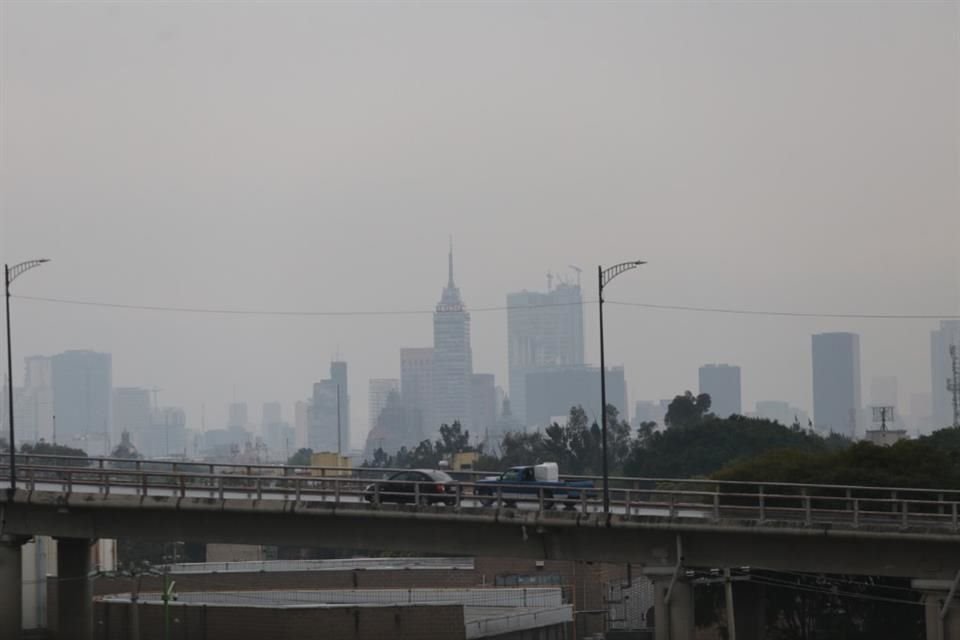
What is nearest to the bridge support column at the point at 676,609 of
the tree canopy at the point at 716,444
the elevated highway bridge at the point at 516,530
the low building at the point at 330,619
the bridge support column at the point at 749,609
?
the elevated highway bridge at the point at 516,530

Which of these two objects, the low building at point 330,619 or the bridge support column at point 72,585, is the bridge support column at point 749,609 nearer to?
the low building at point 330,619

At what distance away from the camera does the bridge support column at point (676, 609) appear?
198ft

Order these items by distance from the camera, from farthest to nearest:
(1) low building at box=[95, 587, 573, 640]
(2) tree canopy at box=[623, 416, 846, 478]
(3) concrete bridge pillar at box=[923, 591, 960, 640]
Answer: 1. (2) tree canopy at box=[623, 416, 846, 478]
2. (1) low building at box=[95, 587, 573, 640]
3. (3) concrete bridge pillar at box=[923, 591, 960, 640]

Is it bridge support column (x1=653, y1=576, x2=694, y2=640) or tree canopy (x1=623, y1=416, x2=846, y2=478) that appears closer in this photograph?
bridge support column (x1=653, y1=576, x2=694, y2=640)

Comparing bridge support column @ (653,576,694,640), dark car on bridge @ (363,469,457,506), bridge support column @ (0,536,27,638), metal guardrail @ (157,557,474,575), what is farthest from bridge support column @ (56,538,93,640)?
metal guardrail @ (157,557,474,575)

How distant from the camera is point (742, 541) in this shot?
5975 centimetres

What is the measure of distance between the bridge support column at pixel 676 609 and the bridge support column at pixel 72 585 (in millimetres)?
22756

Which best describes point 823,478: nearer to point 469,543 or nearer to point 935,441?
point 469,543

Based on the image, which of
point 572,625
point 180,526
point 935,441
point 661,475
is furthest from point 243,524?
point 661,475

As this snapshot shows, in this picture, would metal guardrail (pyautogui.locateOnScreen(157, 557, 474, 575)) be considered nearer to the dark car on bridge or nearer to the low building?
the low building

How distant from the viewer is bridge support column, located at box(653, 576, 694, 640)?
60438mm

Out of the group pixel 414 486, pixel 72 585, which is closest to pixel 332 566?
pixel 72 585

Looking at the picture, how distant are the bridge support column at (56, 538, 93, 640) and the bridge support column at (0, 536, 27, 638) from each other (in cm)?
172

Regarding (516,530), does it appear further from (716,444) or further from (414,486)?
(716,444)
